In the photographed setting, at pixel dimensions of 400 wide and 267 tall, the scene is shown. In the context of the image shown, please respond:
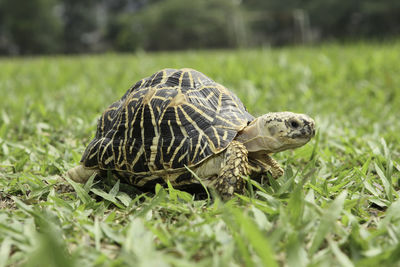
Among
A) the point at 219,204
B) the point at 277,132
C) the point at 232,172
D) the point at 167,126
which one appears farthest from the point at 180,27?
the point at 219,204

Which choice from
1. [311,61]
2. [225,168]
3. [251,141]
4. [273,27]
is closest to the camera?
[225,168]

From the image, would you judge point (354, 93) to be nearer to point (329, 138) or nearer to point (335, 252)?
point (329, 138)

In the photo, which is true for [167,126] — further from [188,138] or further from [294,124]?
[294,124]

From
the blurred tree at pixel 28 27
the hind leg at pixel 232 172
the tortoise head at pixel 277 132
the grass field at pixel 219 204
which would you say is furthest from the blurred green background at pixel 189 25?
the hind leg at pixel 232 172

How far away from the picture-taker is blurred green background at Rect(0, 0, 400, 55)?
944 inches

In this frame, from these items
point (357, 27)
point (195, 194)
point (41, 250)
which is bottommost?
point (357, 27)

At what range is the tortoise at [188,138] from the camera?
1963mm

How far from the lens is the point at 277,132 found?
2.00m

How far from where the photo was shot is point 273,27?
28.3m

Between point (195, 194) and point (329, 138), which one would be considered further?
point (329, 138)

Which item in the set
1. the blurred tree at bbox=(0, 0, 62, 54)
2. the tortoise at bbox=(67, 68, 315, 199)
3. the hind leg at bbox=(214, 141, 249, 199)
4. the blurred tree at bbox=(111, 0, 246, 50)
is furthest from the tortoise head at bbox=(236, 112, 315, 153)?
the blurred tree at bbox=(0, 0, 62, 54)

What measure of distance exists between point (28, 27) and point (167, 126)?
33051mm

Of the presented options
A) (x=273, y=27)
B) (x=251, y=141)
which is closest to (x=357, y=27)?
(x=273, y=27)

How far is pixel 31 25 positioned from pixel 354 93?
31.9 m
